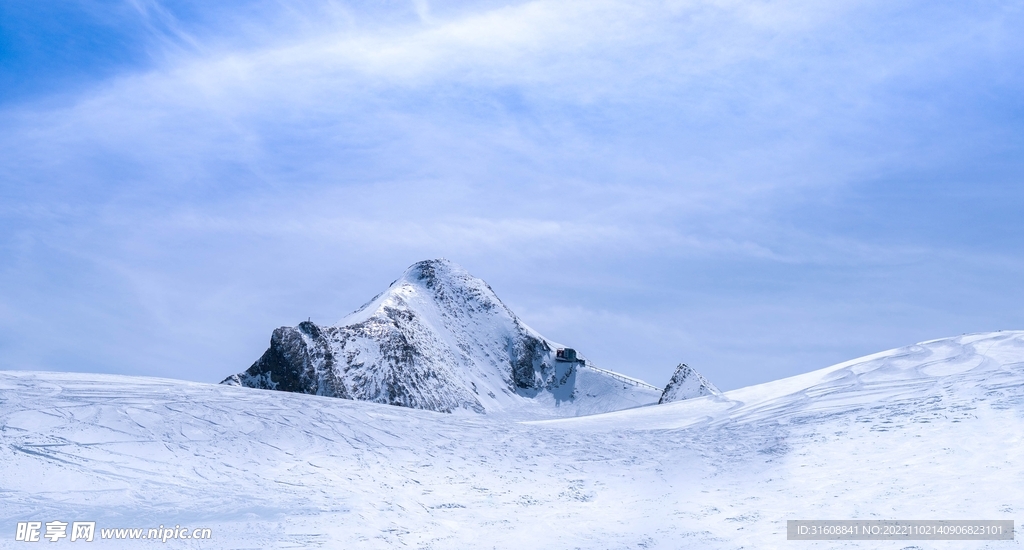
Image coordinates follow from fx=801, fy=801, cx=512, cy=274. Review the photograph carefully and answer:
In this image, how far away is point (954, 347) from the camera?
119ft

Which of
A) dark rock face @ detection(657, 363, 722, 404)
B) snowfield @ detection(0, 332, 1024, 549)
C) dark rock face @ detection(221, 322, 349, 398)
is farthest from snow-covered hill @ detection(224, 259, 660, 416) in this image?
snowfield @ detection(0, 332, 1024, 549)

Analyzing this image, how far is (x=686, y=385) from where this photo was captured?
74.6 metres

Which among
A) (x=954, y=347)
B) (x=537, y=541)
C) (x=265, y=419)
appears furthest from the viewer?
(x=954, y=347)

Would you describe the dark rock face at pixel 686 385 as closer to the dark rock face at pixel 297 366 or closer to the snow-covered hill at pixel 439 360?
the snow-covered hill at pixel 439 360

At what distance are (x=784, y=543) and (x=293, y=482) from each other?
13.7 meters

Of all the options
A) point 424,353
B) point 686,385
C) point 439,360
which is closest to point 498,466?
point 686,385

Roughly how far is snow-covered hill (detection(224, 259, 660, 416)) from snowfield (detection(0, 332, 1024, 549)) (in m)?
58.5

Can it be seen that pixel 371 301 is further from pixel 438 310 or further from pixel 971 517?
pixel 971 517

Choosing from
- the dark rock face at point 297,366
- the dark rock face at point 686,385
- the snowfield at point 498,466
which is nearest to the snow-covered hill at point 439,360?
the dark rock face at point 297,366

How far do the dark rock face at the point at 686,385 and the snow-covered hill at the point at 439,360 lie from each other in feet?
88.6

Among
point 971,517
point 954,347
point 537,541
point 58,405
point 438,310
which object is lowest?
point 537,541

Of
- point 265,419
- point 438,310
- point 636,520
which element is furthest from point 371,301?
point 636,520

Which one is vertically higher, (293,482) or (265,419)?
(265,419)

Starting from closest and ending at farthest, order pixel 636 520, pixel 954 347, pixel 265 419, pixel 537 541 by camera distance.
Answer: pixel 537 541, pixel 636 520, pixel 265 419, pixel 954 347
